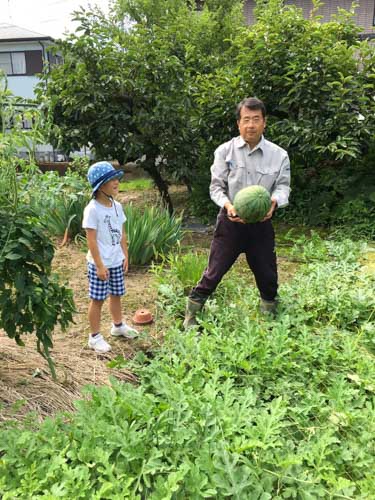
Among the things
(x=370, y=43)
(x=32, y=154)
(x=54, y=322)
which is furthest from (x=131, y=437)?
(x=370, y=43)

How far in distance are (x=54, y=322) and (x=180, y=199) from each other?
22.1 feet

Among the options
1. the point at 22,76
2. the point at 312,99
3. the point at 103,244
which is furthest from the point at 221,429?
the point at 22,76

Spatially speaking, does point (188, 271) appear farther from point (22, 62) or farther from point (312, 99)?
point (22, 62)

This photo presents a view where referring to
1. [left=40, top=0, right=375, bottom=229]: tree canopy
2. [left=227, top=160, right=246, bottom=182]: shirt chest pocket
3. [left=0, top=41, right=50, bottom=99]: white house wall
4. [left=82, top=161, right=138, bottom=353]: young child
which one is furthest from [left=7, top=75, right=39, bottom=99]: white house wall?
[left=227, top=160, right=246, bottom=182]: shirt chest pocket

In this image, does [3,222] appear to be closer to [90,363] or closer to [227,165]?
[90,363]

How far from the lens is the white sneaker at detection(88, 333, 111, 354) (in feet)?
10.8

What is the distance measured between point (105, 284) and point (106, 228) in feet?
1.38

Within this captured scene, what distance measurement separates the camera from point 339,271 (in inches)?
180

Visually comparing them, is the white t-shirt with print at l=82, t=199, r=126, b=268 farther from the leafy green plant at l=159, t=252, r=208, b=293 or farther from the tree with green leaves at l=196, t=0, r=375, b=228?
the tree with green leaves at l=196, t=0, r=375, b=228

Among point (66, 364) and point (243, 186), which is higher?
point (243, 186)

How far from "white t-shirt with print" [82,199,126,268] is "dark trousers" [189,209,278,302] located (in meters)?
0.73

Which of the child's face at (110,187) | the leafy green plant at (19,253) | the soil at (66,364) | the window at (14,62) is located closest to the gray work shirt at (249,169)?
the child's face at (110,187)

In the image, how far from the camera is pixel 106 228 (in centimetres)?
321

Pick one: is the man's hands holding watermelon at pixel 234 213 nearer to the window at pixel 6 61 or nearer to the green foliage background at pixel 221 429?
the green foliage background at pixel 221 429
